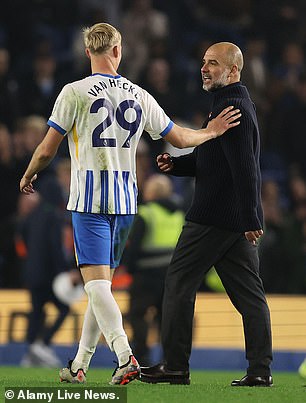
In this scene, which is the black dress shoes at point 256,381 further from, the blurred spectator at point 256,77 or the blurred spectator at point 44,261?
the blurred spectator at point 256,77

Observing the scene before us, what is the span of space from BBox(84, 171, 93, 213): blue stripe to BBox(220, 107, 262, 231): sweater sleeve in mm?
840

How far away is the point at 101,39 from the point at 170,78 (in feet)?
33.0

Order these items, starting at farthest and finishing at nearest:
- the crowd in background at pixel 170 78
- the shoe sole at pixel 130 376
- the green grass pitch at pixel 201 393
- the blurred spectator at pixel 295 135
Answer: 1. the blurred spectator at pixel 295 135
2. the crowd in background at pixel 170 78
3. the shoe sole at pixel 130 376
4. the green grass pitch at pixel 201 393

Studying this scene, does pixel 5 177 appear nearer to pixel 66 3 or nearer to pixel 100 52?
pixel 66 3

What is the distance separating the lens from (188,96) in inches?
687

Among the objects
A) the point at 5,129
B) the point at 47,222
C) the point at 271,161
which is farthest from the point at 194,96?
the point at 47,222

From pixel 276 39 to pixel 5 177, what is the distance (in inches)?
218

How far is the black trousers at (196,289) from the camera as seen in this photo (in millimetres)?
8016

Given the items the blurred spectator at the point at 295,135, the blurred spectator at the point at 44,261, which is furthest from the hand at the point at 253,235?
the blurred spectator at the point at 295,135

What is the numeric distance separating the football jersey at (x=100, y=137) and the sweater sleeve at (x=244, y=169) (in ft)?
1.88

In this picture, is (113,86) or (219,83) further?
(219,83)

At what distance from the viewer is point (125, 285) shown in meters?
14.4

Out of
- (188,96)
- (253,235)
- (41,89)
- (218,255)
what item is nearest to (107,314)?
(218,255)

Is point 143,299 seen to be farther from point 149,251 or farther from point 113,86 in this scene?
point 113,86
